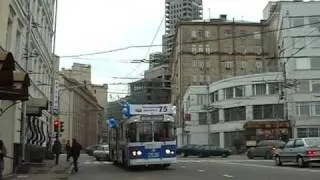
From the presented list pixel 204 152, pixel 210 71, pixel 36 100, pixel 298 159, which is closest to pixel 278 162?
pixel 298 159

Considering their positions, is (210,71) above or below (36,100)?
above

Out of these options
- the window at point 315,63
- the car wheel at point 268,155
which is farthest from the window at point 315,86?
the car wheel at point 268,155

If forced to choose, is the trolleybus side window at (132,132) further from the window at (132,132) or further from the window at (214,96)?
the window at (214,96)

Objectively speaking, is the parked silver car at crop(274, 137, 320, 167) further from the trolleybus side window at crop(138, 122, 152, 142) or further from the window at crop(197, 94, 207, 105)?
the window at crop(197, 94, 207, 105)

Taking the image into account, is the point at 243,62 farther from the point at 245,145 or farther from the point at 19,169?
the point at 19,169

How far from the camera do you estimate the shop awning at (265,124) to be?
74.9 m

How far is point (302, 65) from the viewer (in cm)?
7538

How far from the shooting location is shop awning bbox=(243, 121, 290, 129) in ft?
246

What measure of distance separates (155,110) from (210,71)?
79.7 m

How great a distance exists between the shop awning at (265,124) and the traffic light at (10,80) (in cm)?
5805

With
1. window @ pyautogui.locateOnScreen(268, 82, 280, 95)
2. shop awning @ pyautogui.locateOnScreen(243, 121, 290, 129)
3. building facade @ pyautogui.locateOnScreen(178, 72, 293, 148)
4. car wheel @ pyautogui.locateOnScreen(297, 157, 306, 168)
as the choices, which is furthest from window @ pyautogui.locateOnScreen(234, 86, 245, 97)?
car wheel @ pyautogui.locateOnScreen(297, 157, 306, 168)

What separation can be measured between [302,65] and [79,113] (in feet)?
184

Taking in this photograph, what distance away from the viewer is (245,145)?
256 feet

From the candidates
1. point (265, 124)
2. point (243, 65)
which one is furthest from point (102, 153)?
point (243, 65)
